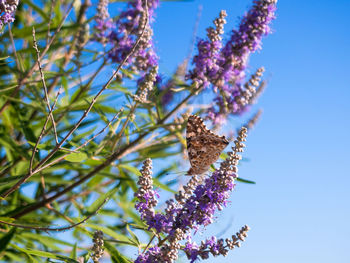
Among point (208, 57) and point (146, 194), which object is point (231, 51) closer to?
point (208, 57)

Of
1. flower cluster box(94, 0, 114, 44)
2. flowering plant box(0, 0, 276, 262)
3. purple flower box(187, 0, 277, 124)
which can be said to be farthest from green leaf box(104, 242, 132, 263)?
flower cluster box(94, 0, 114, 44)

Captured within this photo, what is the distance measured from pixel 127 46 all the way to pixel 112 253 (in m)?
1.78

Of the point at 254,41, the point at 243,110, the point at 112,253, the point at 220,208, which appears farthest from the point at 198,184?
the point at 243,110

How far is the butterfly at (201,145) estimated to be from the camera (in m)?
2.36

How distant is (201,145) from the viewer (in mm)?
2389

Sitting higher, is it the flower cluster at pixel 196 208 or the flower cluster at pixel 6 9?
the flower cluster at pixel 6 9

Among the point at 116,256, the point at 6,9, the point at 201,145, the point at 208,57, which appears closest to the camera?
the point at 6,9

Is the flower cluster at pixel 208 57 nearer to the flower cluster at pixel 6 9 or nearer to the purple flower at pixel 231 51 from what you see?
the purple flower at pixel 231 51

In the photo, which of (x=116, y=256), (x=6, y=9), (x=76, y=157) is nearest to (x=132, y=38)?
(x=76, y=157)

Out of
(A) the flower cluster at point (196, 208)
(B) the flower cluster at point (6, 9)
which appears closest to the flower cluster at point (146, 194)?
(A) the flower cluster at point (196, 208)

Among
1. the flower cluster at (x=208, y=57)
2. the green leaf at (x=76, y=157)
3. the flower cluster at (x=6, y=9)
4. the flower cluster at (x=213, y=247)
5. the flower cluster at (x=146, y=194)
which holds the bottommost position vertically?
the flower cluster at (x=213, y=247)

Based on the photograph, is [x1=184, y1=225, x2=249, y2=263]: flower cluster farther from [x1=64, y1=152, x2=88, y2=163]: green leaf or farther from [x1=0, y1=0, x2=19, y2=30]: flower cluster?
[x1=0, y1=0, x2=19, y2=30]: flower cluster

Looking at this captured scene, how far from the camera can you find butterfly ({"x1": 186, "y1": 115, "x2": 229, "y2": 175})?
2357mm

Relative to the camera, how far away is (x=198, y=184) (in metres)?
1.90
